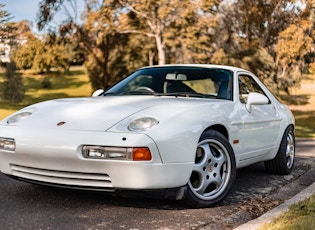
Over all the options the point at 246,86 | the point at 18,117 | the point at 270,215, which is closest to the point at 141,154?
the point at 270,215

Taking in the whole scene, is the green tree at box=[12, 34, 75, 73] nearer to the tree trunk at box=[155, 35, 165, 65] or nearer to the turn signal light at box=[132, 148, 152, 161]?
the tree trunk at box=[155, 35, 165, 65]

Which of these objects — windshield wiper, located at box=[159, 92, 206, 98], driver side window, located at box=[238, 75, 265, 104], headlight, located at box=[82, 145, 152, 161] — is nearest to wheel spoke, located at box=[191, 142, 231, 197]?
headlight, located at box=[82, 145, 152, 161]

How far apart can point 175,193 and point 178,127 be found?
56 cm

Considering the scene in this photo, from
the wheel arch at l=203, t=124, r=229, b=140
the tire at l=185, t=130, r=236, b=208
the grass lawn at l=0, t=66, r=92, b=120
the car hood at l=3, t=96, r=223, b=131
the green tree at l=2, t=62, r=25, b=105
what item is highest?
the car hood at l=3, t=96, r=223, b=131

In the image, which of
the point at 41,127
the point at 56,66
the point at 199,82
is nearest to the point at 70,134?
the point at 41,127

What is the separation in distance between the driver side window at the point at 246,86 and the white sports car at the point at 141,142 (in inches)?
5.7

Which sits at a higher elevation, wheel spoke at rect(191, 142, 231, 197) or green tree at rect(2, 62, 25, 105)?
wheel spoke at rect(191, 142, 231, 197)

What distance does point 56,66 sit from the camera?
66.2 metres

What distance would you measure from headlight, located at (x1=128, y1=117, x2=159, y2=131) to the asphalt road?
75cm

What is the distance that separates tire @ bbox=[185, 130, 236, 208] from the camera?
13.9ft

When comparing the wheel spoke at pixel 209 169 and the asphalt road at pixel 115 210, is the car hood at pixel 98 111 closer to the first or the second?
the wheel spoke at pixel 209 169

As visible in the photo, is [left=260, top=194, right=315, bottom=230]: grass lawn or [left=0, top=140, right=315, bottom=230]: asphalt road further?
[left=0, top=140, right=315, bottom=230]: asphalt road

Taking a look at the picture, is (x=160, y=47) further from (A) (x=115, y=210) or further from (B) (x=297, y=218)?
(B) (x=297, y=218)

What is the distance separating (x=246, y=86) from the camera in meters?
5.71
